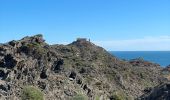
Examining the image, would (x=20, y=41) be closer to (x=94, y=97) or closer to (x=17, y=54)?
(x=17, y=54)

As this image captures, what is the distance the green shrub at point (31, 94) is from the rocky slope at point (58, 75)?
688 millimetres

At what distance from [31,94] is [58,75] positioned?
42.6 feet

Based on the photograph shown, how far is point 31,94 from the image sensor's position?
70.4 meters

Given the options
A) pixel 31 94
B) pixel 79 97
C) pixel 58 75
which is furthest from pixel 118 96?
pixel 31 94

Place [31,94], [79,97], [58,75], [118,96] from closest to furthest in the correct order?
[31,94] → [79,97] → [58,75] → [118,96]

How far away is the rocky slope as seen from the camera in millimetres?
74375

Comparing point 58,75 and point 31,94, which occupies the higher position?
point 58,75

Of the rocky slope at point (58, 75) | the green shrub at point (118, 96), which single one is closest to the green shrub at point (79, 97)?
the rocky slope at point (58, 75)

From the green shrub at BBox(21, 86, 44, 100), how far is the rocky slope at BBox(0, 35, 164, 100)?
2.26 feet

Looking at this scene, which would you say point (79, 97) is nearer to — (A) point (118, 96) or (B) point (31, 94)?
(B) point (31, 94)

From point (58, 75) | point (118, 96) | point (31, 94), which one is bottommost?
point (118, 96)

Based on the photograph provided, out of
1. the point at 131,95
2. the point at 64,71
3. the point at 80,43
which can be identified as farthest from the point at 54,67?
the point at 80,43

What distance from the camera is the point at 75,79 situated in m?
84.1

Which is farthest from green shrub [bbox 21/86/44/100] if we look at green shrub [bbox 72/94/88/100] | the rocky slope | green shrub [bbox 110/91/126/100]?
green shrub [bbox 110/91/126/100]
